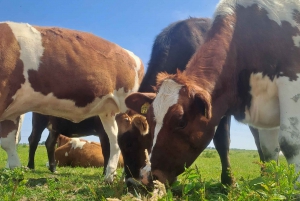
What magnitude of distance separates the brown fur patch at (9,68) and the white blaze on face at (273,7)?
307cm

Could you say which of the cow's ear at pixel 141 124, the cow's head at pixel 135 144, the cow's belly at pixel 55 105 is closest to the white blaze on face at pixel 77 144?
the cow's belly at pixel 55 105

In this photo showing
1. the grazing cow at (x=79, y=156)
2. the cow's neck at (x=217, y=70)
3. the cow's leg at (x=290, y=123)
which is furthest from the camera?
the grazing cow at (x=79, y=156)

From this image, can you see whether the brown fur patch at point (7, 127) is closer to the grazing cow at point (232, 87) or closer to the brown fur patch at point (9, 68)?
the brown fur patch at point (9, 68)

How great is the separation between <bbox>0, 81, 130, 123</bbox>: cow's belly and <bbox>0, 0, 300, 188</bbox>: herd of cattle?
0.02 meters

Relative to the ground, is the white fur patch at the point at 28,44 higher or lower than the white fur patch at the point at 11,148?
higher

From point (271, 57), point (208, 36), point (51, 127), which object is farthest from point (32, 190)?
point (51, 127)

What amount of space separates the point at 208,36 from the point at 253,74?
2.54ft

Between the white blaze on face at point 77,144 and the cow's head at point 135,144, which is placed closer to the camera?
the cow's head at point 135,144

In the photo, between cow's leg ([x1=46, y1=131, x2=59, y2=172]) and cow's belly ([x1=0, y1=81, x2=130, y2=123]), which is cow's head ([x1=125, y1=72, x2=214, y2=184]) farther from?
cow's leg ([x1=46, y1=131, x2=59, y2=172])

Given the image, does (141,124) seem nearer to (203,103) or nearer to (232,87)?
(232,87)

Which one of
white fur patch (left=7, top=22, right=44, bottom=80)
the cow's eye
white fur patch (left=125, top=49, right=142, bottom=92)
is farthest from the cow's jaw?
white fur patch (left=125, top=49, right=142, bottom=92)

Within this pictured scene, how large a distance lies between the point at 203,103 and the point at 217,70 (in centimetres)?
69

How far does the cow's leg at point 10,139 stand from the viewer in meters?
7.02

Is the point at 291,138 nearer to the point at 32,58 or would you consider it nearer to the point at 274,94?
the point at 274,94
